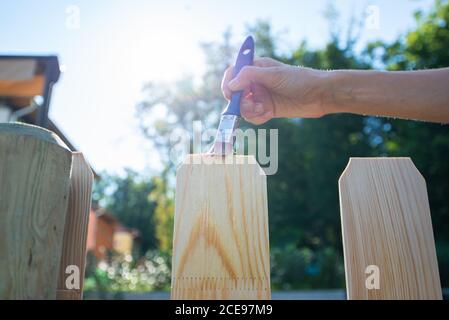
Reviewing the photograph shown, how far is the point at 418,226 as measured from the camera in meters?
0.97

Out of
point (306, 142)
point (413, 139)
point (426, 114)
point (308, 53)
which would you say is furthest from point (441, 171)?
point (426, 114)

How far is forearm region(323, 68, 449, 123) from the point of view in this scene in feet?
4.14

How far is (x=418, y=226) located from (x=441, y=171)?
15975 mm

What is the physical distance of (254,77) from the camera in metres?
1.59

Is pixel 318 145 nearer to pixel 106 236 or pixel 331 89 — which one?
pixel 331 89

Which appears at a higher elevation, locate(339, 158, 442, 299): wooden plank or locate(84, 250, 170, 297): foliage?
locate(84, 250, 170, 297): foliage

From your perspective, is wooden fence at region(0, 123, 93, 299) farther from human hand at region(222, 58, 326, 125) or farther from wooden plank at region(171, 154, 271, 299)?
human hand at region(222, 58, 326, 125)

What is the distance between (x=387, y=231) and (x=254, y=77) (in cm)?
88

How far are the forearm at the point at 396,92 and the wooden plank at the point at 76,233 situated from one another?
3.48 feet

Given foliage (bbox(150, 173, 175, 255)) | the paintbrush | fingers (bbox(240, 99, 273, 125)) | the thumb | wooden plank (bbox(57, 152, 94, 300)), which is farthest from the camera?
foliage (bbox(150, 173, 175, 255))

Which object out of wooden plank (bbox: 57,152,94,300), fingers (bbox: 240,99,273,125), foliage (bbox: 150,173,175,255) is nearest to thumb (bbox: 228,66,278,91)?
fingers (bbox: 240,99,273,125)

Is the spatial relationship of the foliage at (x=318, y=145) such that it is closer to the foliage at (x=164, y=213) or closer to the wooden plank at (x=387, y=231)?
the foliage at (x=164, y=213)

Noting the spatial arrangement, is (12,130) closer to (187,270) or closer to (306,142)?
(187,270)

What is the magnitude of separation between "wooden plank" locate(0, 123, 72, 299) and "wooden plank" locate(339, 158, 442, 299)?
727 millimetres
